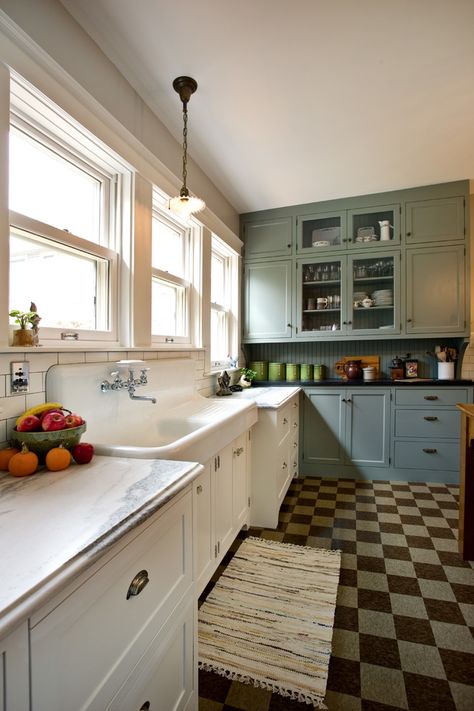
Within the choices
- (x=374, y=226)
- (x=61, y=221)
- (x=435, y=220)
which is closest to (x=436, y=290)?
(x=435, y=220)

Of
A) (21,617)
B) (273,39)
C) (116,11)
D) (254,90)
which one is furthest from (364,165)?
(21,617)

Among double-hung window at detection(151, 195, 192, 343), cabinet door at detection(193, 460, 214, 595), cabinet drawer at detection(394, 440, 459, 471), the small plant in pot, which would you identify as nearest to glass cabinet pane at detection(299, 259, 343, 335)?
the small plant in pot

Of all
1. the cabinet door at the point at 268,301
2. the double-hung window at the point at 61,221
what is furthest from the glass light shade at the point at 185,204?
the cabinet door at the point at 268,301

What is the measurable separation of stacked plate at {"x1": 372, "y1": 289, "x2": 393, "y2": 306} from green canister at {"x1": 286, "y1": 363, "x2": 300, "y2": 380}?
1025 millimetres

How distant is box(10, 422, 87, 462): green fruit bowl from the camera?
3.69ft

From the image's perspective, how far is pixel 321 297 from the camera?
12.7ft

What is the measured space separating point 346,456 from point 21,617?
3.39 meters

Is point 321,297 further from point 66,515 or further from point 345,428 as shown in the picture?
point 66,515

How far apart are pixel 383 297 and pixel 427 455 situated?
1.55m

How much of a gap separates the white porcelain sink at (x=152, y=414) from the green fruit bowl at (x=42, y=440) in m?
0.17

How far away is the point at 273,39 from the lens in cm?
172

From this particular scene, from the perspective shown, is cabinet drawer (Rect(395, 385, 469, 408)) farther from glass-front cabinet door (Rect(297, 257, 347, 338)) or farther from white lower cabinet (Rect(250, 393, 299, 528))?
white lower cabinet (Rect(250, 393, 299, 528))

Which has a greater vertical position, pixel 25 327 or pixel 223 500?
pixel 25 327

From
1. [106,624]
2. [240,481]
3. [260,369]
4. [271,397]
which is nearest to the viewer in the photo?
[106,624]
